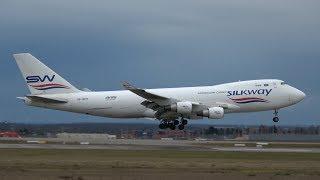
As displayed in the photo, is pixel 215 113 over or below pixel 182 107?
below

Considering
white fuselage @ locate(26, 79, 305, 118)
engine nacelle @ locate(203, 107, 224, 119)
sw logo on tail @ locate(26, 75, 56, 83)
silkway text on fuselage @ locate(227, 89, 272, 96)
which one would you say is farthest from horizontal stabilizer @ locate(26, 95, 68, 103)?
silkway text on fuselage @ locate(227, 89, 272, 96)

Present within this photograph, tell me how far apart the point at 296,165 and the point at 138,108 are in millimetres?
29849

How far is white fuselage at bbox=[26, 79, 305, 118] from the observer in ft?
227

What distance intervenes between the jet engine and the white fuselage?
217cm

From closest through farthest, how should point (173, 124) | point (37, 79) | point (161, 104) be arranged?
point (161, 104), point (173, 124), point (37, 79)

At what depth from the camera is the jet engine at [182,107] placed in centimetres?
6812

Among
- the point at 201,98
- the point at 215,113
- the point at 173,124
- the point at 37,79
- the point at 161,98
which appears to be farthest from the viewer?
the point at 37,79

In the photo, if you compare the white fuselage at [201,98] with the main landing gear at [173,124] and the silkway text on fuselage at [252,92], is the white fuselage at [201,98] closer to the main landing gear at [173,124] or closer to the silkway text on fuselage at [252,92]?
the silkway text on fuselage at [252,92]

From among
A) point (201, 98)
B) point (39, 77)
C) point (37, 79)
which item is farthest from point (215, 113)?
point (37, 79)

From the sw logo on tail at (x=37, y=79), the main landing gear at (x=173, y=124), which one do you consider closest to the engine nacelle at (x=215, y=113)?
the main landing gear at (x=173, y=124)

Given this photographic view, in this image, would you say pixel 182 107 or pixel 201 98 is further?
pixel 201 98

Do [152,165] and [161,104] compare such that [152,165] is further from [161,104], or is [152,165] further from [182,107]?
[161,104]

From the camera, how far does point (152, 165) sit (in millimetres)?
41812

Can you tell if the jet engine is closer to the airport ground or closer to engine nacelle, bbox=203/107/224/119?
engine nacelle, bbox=203/107/224/119
